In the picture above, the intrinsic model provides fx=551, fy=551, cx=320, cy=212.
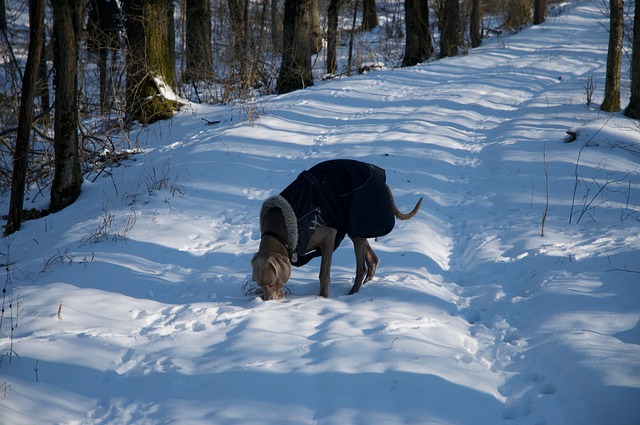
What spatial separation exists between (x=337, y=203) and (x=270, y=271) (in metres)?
0.90

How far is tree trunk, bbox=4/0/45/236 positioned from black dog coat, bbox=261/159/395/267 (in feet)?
16.2

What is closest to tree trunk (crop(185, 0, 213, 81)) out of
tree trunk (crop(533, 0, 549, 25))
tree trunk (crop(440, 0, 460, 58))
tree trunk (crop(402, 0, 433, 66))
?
tree trunk (crop(402, 0, 433, 66))

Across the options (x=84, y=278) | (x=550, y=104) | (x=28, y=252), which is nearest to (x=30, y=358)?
(x=84, y=278)

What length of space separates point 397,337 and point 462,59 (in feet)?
52.6

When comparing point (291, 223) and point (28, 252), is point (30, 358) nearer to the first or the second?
point (291, 223)

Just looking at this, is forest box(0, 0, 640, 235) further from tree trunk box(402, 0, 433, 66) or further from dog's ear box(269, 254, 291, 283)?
dog's ear box(269, 254, 291, 283)

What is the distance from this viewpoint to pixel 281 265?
203 inches

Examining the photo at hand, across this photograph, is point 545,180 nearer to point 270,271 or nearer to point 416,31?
point 270,271

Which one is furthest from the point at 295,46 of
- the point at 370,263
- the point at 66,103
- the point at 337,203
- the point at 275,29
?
the point at 337,203

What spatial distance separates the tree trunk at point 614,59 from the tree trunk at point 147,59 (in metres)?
9.53

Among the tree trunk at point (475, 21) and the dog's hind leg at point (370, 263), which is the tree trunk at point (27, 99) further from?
the tree trunk at point (475, 21)

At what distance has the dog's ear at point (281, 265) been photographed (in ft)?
16.7

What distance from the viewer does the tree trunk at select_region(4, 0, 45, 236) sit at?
7.98 metres

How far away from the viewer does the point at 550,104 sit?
40.3ft
